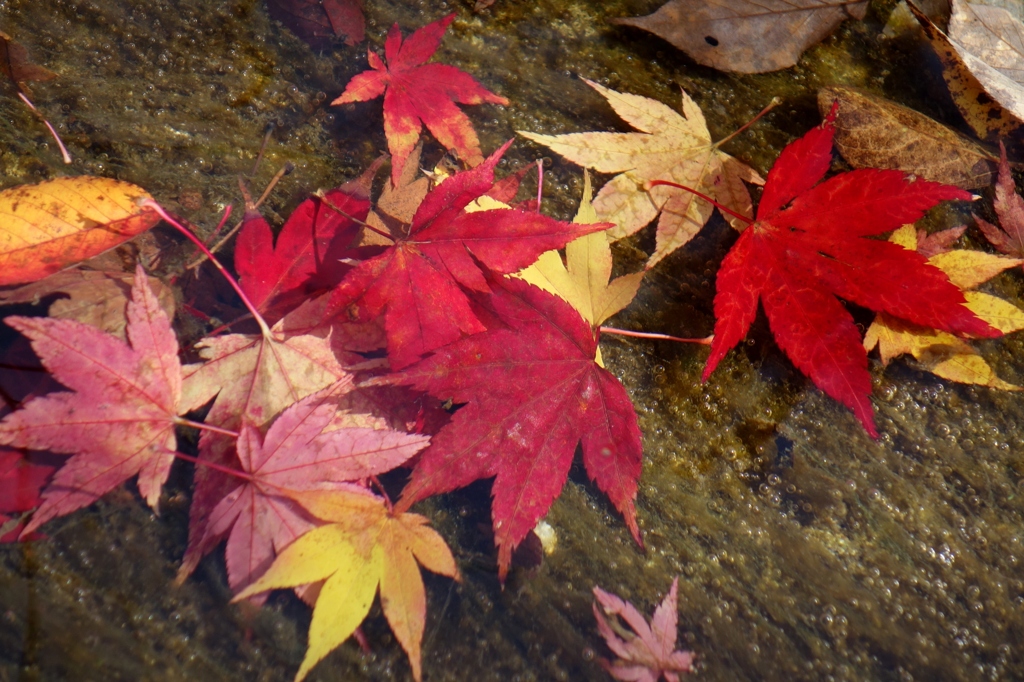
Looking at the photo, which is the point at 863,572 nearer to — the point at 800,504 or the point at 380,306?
the point at 800,504

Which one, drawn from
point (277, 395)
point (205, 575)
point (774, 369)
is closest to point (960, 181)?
point (774, 369)

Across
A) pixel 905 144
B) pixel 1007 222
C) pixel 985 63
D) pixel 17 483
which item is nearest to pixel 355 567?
pixel 17 483

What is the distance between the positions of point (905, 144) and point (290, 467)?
1.51 meters

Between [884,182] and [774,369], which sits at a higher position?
[884,182]

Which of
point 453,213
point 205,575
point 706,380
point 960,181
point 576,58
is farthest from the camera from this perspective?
point 576,58

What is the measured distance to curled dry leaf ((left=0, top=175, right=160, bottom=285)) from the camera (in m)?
1.10

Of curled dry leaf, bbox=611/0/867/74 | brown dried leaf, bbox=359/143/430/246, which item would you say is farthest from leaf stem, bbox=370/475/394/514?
curled dry leaf, bbox=611/0/867/74

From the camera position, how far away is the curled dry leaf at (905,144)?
56.6 inches

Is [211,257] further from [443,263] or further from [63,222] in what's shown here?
[443,263]

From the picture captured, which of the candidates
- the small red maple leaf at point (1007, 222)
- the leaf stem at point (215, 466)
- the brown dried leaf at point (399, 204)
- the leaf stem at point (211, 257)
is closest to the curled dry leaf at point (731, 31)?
the small red maple leaf at point (1007, 222)

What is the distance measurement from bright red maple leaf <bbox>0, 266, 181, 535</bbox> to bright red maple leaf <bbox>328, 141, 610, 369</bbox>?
301mm

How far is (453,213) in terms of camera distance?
1104mm

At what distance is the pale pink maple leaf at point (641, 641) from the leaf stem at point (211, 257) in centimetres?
77

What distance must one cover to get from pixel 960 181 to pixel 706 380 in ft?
2.70
